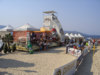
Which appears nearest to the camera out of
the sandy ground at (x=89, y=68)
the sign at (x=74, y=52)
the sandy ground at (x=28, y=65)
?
the sandy ground at (x=28, y=65)

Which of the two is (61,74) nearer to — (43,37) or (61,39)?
(43,37)

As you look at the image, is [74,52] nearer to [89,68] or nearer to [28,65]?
[89,68]

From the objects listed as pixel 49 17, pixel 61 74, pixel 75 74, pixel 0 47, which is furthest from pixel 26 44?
pixel 49 17

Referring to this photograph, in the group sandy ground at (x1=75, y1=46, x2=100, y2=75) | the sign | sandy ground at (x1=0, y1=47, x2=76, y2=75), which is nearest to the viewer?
sandy ground at (x1=0, y1=47, x2=76, y2=75)

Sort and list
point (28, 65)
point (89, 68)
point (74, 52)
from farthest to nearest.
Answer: point (74, 52), point (89, 68), point (28, 65)

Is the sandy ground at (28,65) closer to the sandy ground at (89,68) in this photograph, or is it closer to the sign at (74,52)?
the sandy ground at (89,68)

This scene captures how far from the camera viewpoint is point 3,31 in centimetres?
1883

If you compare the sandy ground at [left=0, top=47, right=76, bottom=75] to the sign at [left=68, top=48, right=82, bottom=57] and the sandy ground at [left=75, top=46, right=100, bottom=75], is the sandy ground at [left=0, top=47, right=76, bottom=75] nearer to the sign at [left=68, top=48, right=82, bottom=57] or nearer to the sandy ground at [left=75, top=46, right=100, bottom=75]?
the sandy ground at [left=75, top=46, right=100, bottom=75]

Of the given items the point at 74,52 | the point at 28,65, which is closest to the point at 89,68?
the point at 74,52

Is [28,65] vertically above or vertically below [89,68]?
above

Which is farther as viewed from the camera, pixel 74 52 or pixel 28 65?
pixel 74 52

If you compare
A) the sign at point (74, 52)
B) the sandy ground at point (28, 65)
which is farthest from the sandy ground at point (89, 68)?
the sign at point (74, 52)

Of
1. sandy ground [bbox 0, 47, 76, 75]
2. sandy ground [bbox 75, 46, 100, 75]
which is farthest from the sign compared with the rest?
sandy ground [bbox 0, 47, 76, 75]

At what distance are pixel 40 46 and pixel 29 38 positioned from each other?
1.87 m
